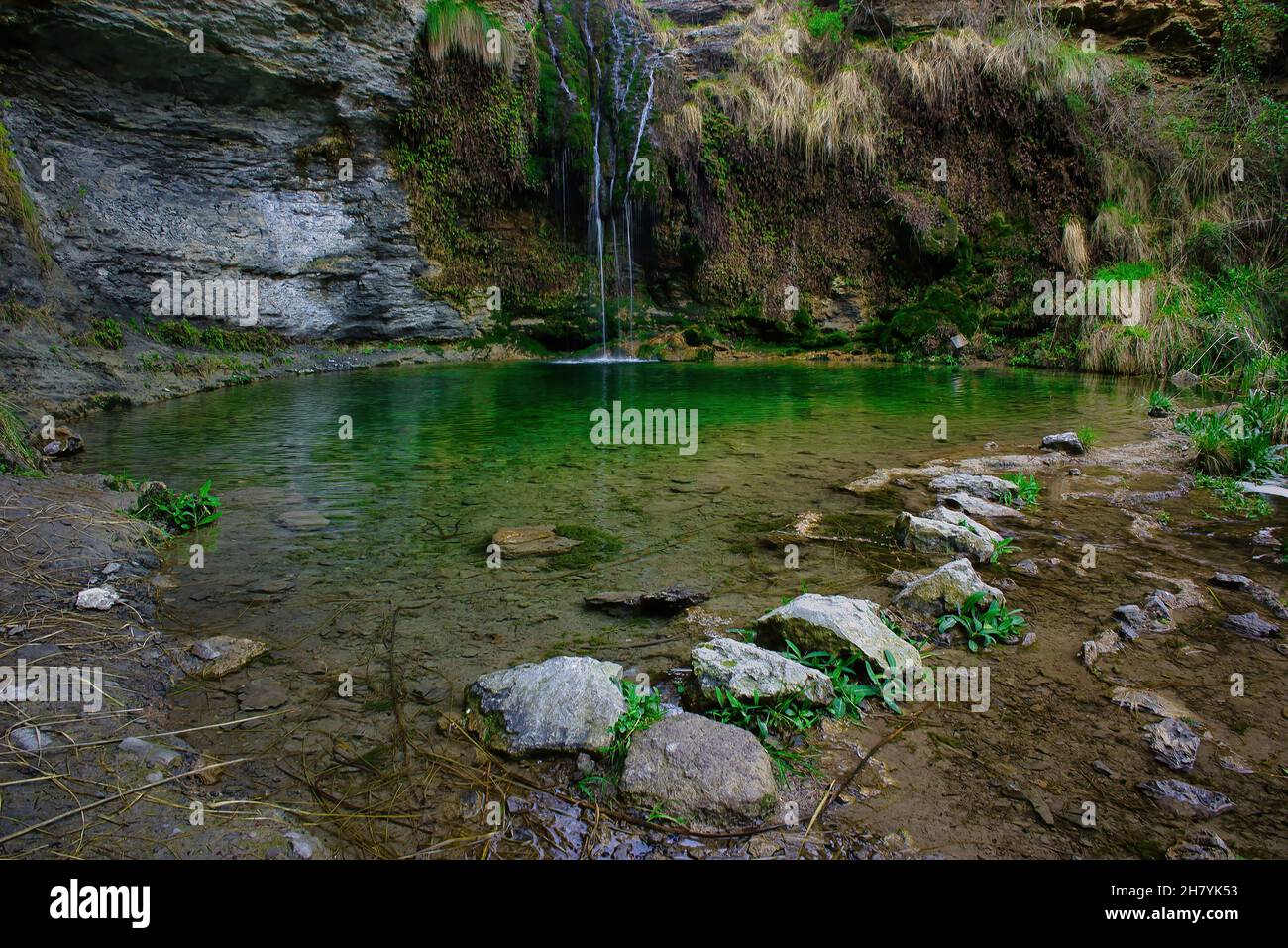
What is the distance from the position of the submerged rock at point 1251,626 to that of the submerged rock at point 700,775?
6.66ft

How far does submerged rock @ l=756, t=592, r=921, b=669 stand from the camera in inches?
89.2

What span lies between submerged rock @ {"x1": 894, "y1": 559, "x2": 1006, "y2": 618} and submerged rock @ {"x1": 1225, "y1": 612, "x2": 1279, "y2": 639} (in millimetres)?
787

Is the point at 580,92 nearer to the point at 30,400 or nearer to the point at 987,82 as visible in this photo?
the point at 987,82

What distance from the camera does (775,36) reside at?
1558 centimetres

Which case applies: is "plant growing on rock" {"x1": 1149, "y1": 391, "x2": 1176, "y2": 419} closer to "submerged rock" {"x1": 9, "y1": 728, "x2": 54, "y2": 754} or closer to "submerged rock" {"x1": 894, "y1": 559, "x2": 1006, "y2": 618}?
"submerged rock" {"x1": 894, "y1": 559, "x2": 1006, "y2": 618}

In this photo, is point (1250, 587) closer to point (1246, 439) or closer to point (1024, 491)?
point (1024, 491)

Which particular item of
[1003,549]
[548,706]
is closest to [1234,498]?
[1003,549]

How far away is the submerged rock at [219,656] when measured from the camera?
88.5 inches

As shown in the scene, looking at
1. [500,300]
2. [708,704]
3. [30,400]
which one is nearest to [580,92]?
[500,300]

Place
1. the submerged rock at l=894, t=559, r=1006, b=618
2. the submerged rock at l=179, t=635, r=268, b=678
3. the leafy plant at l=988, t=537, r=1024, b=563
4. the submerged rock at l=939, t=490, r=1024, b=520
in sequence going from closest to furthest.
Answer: the submerged rock at l=179, t=635, r=268, b=678 < the submerged rock at l=894, t=559, r=1006, b=618 < the leafy plant at l=988, t=537, r=1024, b=563 < the submerged rock at l=939, t=490, r=1024, b=520

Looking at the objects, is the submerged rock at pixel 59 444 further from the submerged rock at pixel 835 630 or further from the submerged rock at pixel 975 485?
the submerged rock at pixel 975 485

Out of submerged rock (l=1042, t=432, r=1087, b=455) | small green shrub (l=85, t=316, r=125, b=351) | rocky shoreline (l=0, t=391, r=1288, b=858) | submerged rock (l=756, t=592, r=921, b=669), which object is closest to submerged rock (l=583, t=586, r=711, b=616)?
rocky shoreline (l=0, t=391, r=1288, b=858)

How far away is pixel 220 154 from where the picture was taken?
1162cm
